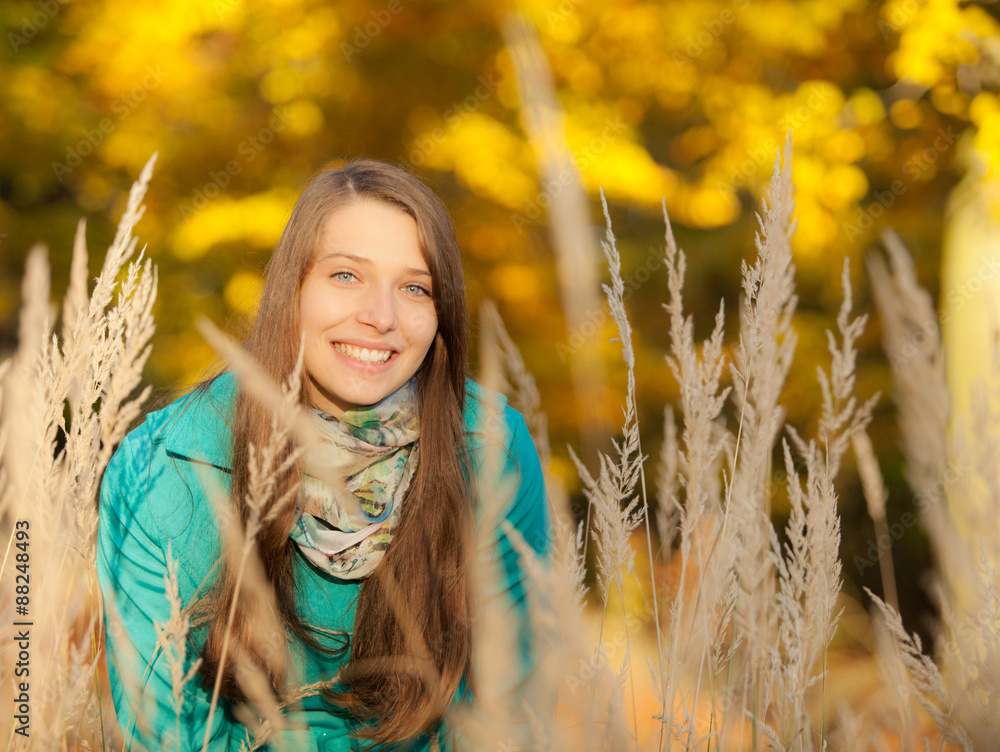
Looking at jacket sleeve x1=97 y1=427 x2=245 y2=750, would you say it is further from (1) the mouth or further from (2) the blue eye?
(2) the blue eye

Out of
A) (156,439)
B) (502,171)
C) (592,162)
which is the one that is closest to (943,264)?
(592,162)

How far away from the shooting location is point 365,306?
1.62 meters

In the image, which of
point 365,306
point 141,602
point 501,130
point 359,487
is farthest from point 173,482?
point 501,130

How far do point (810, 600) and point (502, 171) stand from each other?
3.32m

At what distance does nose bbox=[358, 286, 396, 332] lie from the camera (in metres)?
1.58

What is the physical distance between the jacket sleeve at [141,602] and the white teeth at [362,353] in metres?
0.44

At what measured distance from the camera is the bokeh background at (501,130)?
12.6 ft

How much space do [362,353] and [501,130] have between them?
2.81 metres

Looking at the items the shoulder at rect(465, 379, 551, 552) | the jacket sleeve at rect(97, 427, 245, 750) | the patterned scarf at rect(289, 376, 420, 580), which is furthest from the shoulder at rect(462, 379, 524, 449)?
the jacket sleeve at rect(97, 427, 245, 750)

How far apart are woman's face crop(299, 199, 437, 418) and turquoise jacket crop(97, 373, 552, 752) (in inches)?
8.6

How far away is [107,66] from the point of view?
416 centimetres


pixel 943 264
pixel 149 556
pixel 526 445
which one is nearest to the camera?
pixel 149 556

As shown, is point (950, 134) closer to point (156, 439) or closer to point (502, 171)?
point (502, 171)

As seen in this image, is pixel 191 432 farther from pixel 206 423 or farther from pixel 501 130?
pixel 501 130
